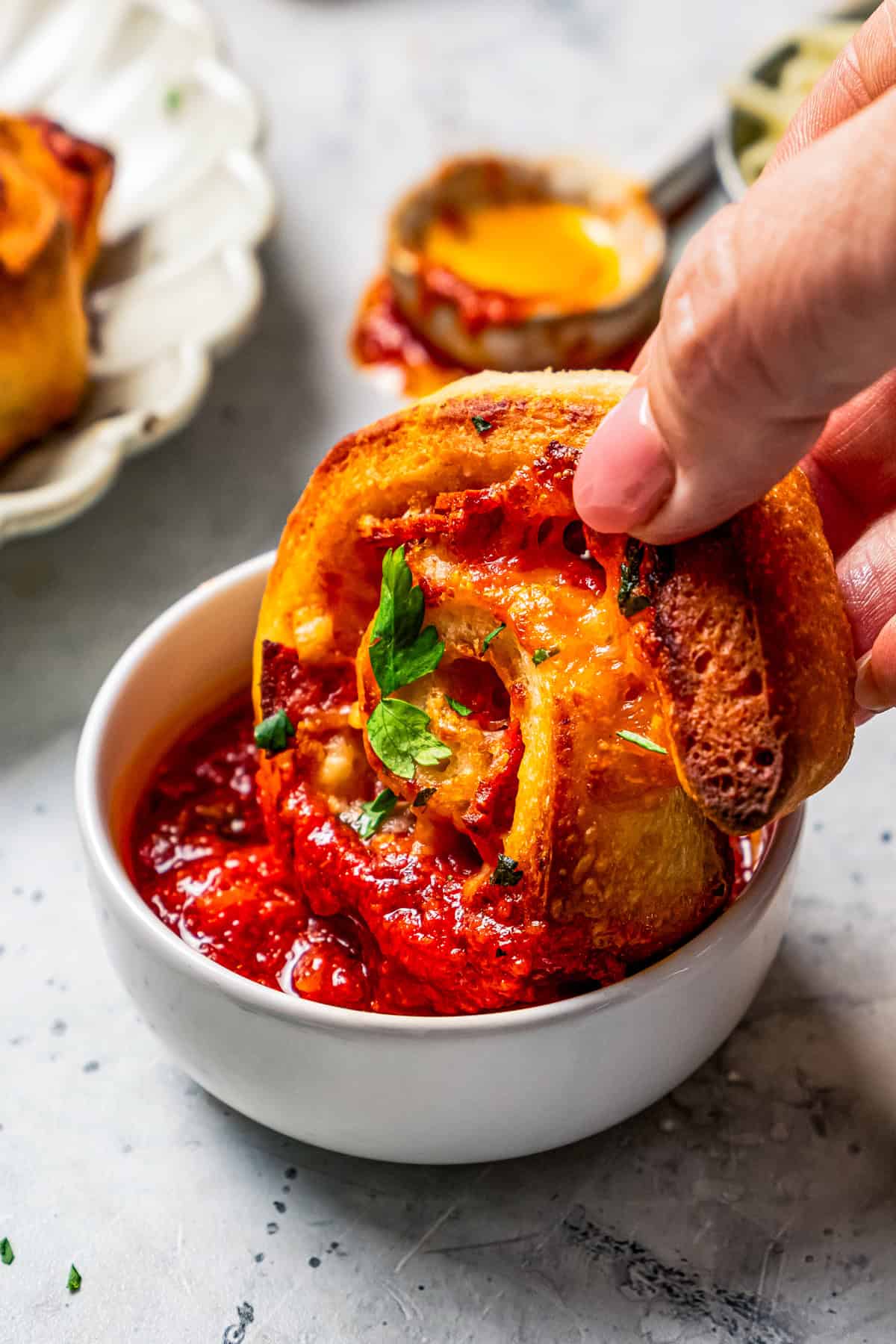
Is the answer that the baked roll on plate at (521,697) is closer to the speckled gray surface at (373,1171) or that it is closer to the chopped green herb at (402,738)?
the chopped green herb at (402,738)

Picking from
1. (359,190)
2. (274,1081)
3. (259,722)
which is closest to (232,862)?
(259,722)

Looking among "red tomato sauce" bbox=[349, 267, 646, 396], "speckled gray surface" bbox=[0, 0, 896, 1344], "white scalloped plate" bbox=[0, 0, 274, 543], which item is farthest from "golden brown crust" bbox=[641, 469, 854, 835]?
"red tomato sauce" bbox=[349, 267, 646, 396]

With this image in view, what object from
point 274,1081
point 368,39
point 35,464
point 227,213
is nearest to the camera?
point 274,1081

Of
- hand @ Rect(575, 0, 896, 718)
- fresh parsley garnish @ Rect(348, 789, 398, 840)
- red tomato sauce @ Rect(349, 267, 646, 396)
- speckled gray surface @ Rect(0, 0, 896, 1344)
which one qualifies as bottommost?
speckled gray surface @ Rect(0, 0, 896, 1344)

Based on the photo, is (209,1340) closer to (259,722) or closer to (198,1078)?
(198,1078)

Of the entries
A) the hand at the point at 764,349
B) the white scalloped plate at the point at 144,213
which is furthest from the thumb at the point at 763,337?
the white scalloped plate at the point at 144,213

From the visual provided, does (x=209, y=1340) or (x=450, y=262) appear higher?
(x=450, y=262)

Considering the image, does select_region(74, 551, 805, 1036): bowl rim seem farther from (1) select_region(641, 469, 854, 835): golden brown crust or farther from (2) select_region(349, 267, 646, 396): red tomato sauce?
(2) select_region(349, 267, 646, 396): red tomato sauce
